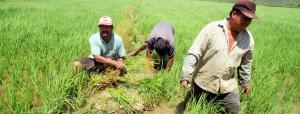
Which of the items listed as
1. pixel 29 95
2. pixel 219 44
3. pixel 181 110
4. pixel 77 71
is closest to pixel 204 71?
pixel 219 44

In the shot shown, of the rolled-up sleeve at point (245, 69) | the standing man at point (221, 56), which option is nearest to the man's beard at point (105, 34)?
the standing man at point (221, 56)

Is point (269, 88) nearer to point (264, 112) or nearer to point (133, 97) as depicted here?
point (264, 112)

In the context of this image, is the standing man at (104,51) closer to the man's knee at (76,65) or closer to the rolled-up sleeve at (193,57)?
the man's knee at (76,65)

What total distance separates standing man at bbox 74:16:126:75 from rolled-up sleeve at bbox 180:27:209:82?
1.27m

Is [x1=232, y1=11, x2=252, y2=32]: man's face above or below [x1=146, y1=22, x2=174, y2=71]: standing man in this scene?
above

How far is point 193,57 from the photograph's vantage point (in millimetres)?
2918

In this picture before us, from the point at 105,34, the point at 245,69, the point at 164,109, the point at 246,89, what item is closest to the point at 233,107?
the point at 246,89

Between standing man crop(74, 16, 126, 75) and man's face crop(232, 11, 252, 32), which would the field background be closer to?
standing man crop(74, 16, 126, 75)

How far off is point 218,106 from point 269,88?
682mm

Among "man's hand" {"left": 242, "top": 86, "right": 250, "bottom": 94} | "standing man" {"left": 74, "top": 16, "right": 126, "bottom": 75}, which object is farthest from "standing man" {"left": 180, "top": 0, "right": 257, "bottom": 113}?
"standing man" {"left": 74, "top": 16, "right": 126, "bottom": 75}

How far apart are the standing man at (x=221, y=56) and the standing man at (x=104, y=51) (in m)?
1.23

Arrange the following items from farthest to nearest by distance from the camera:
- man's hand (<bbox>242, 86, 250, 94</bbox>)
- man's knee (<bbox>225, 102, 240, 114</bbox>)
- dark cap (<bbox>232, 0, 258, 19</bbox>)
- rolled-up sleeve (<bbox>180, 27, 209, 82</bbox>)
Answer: man's hand (<bbox>242, 86, 250, 94</bbox>), man's knee (<bbox>225, 102, 240, 114</bbox>), rolled-up sleeve (<bbox>180, 27, 209, 82</bbox>), dark cap (<bbox>232, 0, 258, 19</bbox>)

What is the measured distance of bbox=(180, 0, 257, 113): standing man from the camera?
2.88 meters

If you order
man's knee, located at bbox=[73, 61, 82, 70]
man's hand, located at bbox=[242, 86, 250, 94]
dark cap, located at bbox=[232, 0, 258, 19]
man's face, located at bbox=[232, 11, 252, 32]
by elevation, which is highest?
dark cap, located at bbox=[232, 0, 258, 19]
